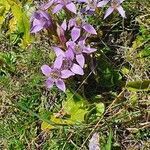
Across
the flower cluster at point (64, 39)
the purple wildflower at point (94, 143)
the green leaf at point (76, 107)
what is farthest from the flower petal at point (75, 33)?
the purple wildflower at point (94, 143)

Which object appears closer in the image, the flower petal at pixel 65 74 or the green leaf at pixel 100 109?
the flower petal at pixel 65 74

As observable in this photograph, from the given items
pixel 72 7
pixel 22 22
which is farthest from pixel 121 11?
pixel 22 22

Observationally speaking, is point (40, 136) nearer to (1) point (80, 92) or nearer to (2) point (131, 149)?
(1) point (80, 92)


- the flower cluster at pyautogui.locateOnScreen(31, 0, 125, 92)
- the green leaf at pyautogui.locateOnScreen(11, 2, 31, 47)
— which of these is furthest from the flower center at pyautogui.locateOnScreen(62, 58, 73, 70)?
the green leaf at pyautogui.locateOnScreen(11, 2, 31, 47)

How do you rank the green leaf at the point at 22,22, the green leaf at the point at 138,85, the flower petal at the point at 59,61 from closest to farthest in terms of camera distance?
the flower petal at the point at 59,61
the green leaf at the point at 138,85
the green leaf at the point at 22,22

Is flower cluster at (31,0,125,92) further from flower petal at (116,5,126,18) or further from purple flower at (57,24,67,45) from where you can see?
flower petal at (116,5,126,18)

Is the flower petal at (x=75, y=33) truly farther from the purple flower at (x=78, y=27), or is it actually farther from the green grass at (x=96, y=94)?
the green grass at (x=96, y=94)
